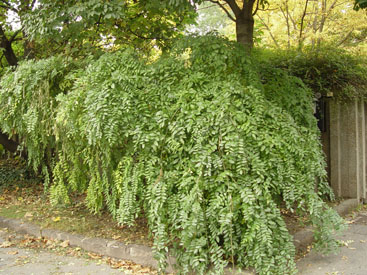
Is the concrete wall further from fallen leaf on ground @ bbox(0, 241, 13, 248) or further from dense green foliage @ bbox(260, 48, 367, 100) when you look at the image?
fallen leaf on ground @ bbox(0, 241, 13, 248)

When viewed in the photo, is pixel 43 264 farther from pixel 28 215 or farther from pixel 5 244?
pixel 28 215

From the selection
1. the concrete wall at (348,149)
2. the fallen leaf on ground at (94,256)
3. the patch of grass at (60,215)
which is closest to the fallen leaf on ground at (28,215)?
the patch of grass at (60,215)

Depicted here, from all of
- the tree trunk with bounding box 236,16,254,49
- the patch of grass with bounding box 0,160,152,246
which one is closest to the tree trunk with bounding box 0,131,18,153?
the patch of grass with bounding box 0,160,152,246

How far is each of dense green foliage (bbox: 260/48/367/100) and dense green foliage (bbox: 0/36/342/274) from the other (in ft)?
9.23

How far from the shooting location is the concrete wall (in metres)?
7.78

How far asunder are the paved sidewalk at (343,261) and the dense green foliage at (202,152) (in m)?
0.30

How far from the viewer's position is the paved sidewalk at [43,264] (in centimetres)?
497

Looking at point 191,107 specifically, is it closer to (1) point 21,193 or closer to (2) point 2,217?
(2) point 2,217

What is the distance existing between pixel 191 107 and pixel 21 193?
712 centimetres

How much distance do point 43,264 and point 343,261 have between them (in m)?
3.98

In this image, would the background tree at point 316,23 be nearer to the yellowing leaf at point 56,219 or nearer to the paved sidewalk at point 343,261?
the paved sidewalk at point 343,261

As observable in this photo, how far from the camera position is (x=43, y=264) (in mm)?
5273

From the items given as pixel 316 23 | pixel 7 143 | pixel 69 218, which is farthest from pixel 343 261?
pixel 316 23

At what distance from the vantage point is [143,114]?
4617mm
